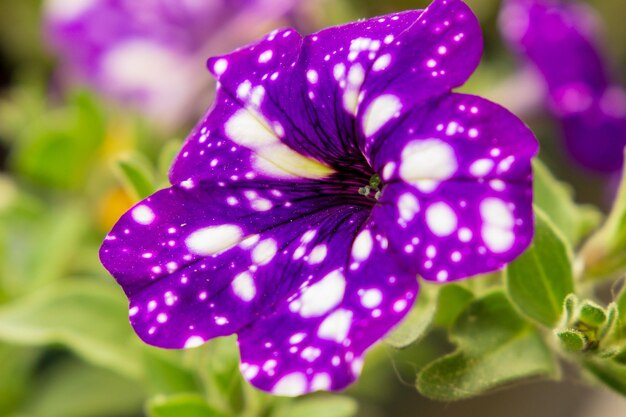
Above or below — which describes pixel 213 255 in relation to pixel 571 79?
above

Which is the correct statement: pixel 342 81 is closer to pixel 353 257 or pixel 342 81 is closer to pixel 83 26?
pixel 353 257

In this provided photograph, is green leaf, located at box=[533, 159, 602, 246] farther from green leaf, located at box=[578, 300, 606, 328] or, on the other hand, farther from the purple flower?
the purple flower

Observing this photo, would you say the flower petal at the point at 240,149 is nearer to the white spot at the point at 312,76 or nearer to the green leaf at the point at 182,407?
the white spot at the point at 312,76

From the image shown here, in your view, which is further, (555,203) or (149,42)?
(149,42)

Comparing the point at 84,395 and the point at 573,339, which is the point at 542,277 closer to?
the point at 573,339

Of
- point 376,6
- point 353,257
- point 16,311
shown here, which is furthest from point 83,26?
point 353,257

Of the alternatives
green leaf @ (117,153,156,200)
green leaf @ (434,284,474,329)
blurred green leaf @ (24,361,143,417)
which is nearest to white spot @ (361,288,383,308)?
green leaf @ (434,284,474,329)

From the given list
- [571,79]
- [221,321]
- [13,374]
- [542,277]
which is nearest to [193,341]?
[221,321]
